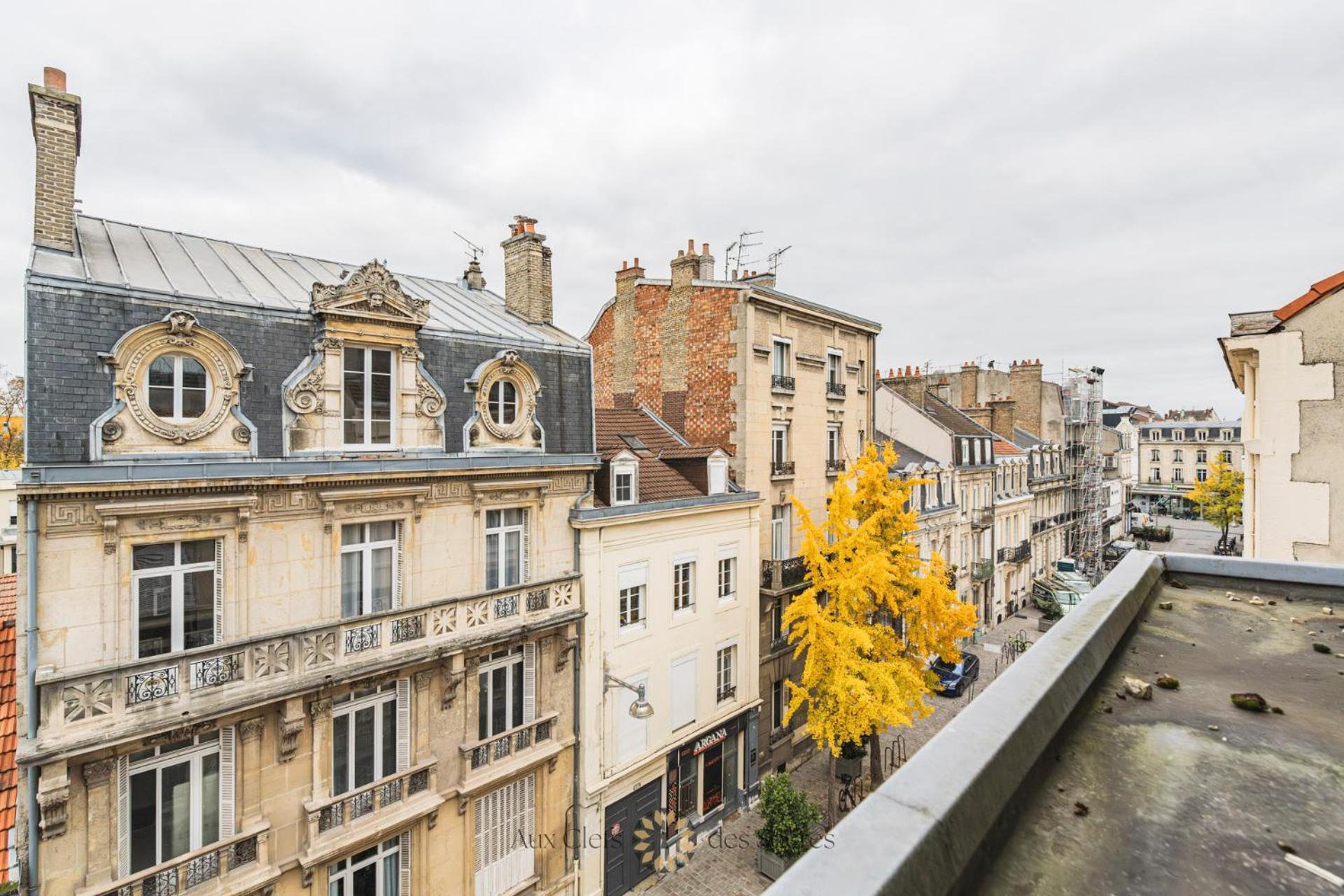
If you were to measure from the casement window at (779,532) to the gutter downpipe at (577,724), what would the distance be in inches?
339

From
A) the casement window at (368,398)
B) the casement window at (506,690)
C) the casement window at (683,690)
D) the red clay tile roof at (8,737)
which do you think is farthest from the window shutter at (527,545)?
the red clay tile roof at (8,737)

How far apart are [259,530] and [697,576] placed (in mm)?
11114

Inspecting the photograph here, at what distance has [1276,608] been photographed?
17.9 feet

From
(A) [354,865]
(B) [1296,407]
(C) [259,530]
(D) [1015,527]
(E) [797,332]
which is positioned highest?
(E) [797,332]

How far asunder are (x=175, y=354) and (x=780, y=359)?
17289mm

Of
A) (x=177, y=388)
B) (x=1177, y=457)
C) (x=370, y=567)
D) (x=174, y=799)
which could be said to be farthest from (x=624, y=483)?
(x=1177, y=457)

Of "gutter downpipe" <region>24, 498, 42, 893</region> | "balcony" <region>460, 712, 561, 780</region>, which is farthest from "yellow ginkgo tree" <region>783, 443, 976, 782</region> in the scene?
"gutter downpipe" <region>24, 498, 42, 893</region>

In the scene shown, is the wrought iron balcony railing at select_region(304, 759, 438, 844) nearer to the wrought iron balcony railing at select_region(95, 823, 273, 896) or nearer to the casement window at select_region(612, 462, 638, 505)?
the wrought iron balcony railing at select_region(95, 823, 273, 896)

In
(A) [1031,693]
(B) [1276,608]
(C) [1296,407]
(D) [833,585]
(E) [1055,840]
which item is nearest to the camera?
(E) [1055,840]

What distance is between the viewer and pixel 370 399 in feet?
40.8

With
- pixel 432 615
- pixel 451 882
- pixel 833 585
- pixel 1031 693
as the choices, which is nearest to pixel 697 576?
pixel 833 585

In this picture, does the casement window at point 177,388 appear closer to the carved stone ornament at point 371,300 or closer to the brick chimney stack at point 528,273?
the carved stone ornament at point 371,300

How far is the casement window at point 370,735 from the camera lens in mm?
11938

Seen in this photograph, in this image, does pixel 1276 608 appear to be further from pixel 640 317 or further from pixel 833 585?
pixel 640 317
